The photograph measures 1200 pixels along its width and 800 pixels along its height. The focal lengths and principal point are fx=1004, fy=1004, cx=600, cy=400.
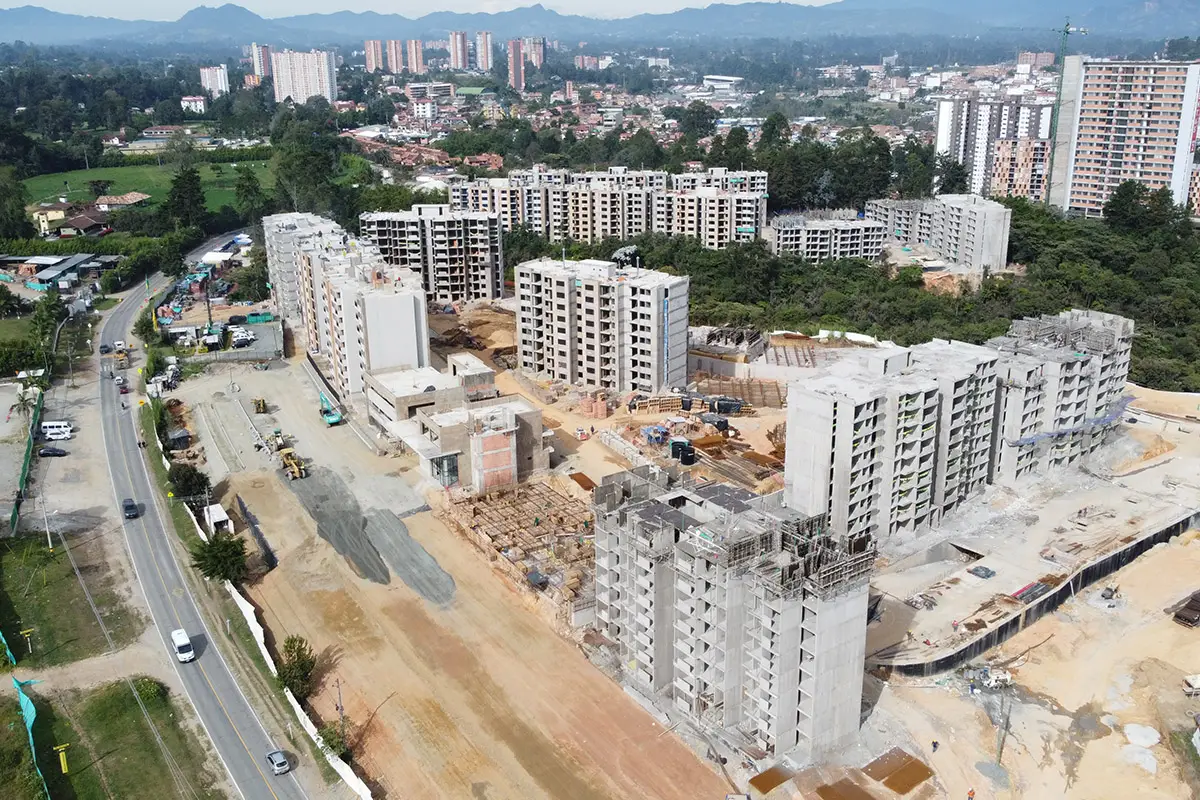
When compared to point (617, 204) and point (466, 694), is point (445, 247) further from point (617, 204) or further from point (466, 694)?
point (466, 694)

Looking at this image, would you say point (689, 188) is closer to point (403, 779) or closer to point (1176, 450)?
point (1176, 450)

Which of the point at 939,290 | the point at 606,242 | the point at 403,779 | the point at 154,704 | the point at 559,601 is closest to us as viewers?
the point at 403,779

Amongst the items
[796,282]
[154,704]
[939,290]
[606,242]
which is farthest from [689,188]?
[154,704]

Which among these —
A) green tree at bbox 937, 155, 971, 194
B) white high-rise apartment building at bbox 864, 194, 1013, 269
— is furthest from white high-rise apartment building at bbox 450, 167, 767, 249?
green tree at bbox 937, 155, 971, 194

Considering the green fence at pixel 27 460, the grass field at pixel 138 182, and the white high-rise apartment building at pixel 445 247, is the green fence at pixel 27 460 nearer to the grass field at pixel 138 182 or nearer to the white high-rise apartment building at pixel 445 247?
the white high-rise apartment building at pixel 445 247

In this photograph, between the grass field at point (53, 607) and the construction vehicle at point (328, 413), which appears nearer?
the grass field at point (53, 607)

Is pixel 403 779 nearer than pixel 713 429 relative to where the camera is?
Yes

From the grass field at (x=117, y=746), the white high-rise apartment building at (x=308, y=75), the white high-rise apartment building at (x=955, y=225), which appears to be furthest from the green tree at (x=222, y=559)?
the white high-rise apartment building at (x=308, y=75)
